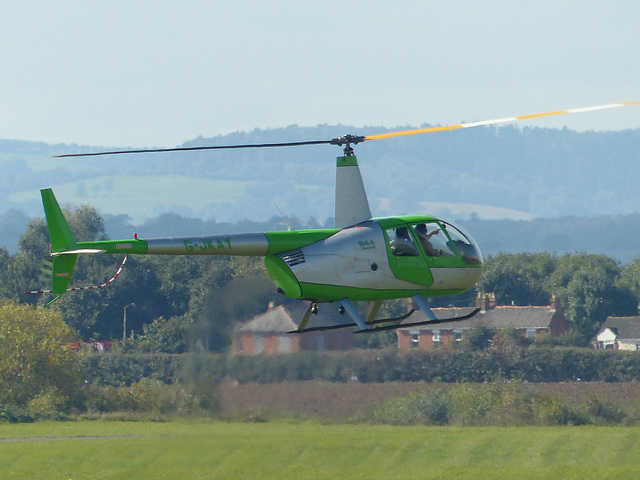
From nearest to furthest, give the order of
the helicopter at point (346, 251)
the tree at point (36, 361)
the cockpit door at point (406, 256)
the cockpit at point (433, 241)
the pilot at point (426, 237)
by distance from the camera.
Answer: the helicopter at point (346, 251), the cockpit door at point (406, 256), the cockpit at point (433, 241), the pilot at point (426, 237), the tree at point (36, 361)

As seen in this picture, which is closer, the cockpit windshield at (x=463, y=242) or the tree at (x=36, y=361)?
the cockpit windshield at (x=463, y=242)

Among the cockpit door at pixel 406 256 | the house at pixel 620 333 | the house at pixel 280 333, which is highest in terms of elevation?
the cockpit door at pixel 406 256

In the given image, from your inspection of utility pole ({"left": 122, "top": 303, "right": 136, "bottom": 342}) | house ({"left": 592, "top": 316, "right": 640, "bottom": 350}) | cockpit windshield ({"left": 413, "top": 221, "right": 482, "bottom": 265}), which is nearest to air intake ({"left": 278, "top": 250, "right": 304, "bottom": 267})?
cockpit windshield ({"left": 413, "top": 221, "right": 482, "bottom": 265})

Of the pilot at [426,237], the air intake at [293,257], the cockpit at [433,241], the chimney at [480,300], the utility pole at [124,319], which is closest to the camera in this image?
the air intake at [293,257]

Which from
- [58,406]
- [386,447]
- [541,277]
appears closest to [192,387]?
[386,447]

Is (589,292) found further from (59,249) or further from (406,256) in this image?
(59,249)

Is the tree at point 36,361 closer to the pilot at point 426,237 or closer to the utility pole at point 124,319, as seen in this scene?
the utility pole at point 124,319

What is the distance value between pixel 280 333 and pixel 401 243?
350 inches

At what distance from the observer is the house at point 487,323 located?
64.7 metres

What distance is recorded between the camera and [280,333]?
117ft

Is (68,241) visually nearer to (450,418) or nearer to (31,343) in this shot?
(450,418)

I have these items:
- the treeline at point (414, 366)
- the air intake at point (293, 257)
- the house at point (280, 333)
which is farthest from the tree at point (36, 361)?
the air intake at point (293, 257)

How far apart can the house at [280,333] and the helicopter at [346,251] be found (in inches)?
150

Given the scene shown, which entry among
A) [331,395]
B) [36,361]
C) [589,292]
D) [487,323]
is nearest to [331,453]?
[331,395]
